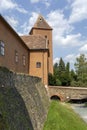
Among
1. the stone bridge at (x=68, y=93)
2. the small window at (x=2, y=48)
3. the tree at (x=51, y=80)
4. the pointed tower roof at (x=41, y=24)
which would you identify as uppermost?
the pointed tower roof at (x=41, y=24)

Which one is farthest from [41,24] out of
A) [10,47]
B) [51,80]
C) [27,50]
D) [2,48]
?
[2,48]

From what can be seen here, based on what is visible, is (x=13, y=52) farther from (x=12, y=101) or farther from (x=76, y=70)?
(x=76, y=70)

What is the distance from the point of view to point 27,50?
159 feet

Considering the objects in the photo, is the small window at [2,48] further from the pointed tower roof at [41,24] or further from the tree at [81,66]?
the tree at [81,66]

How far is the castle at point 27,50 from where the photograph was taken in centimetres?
3216

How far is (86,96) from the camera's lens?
57469 mm

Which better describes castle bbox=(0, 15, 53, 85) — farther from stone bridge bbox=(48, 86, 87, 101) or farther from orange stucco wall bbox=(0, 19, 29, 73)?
stone bridge bbox=(48, 86, 87, 101)

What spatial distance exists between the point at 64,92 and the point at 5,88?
4376 cm

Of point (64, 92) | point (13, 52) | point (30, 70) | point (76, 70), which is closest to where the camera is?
point (13, 52)

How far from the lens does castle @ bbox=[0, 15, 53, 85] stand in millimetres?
32156

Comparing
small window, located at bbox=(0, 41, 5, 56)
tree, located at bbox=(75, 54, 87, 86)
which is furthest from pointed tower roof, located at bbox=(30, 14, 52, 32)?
small window, located at bbox=(0, 41, 5, 56)

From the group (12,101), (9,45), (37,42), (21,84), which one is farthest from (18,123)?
(37,42)

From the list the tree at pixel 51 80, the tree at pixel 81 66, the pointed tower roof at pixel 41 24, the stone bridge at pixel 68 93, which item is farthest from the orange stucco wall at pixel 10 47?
the tree at pixel 81 66

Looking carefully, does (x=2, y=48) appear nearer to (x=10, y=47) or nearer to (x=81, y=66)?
(x=10, y=47)
